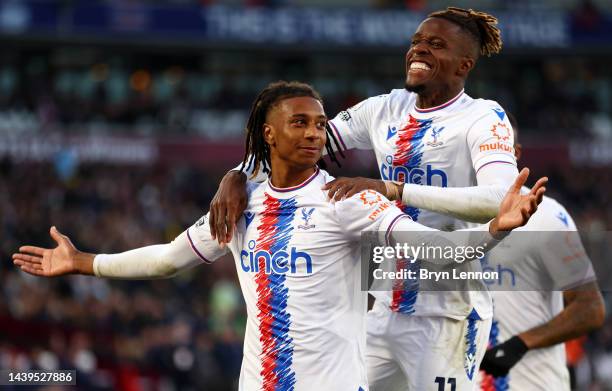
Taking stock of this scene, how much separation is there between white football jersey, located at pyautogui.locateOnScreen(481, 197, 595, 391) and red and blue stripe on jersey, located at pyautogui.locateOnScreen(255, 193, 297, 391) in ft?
6.22

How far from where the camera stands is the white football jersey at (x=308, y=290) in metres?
5.37

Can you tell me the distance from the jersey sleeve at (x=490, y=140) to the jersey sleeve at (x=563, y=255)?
1.17 meters

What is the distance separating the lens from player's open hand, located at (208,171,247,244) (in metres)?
5.64

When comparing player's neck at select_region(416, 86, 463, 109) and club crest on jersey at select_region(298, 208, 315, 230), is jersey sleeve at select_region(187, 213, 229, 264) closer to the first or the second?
club crest on jersey at select_region(298, 208, 315, 230)

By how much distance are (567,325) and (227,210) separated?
2.43 meters

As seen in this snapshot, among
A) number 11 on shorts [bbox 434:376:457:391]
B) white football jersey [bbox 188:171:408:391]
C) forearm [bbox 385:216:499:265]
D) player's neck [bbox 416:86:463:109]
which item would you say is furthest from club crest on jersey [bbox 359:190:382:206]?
number 11 on shorts [bbox 434:376:457:391]

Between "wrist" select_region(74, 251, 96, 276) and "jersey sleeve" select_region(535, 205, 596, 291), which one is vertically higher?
"jersey sleeve" select_region(535, 205, 596, 291)

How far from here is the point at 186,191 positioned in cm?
2588

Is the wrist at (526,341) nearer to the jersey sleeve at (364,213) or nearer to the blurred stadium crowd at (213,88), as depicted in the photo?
the jersey sleeve at (364,213)

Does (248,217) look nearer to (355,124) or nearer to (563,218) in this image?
(355,124)

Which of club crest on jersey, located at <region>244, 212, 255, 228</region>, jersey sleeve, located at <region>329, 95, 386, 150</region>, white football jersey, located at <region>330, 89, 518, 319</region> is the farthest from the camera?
jersey sleeve, located at <region>329, 95, 386, 150</region>

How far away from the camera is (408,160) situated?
20.7ft

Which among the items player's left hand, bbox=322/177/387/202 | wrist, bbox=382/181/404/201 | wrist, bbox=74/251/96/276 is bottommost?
wrist, bbox=74/251/96/276

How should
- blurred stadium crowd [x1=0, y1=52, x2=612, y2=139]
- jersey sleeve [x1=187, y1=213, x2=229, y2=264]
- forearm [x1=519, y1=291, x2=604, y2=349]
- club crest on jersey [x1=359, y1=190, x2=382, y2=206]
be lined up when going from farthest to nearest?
blurred stadium crowd [x1=0, y1=52, x2=612, y2=139]
forearm [x1=519, y1=291, x2=604, y2=349]
jersey sleeve [x1=187, y1=213, x2=229, y2=264]
club crest on jersey [x1=359, y1=190, x2=382, y2=206]
